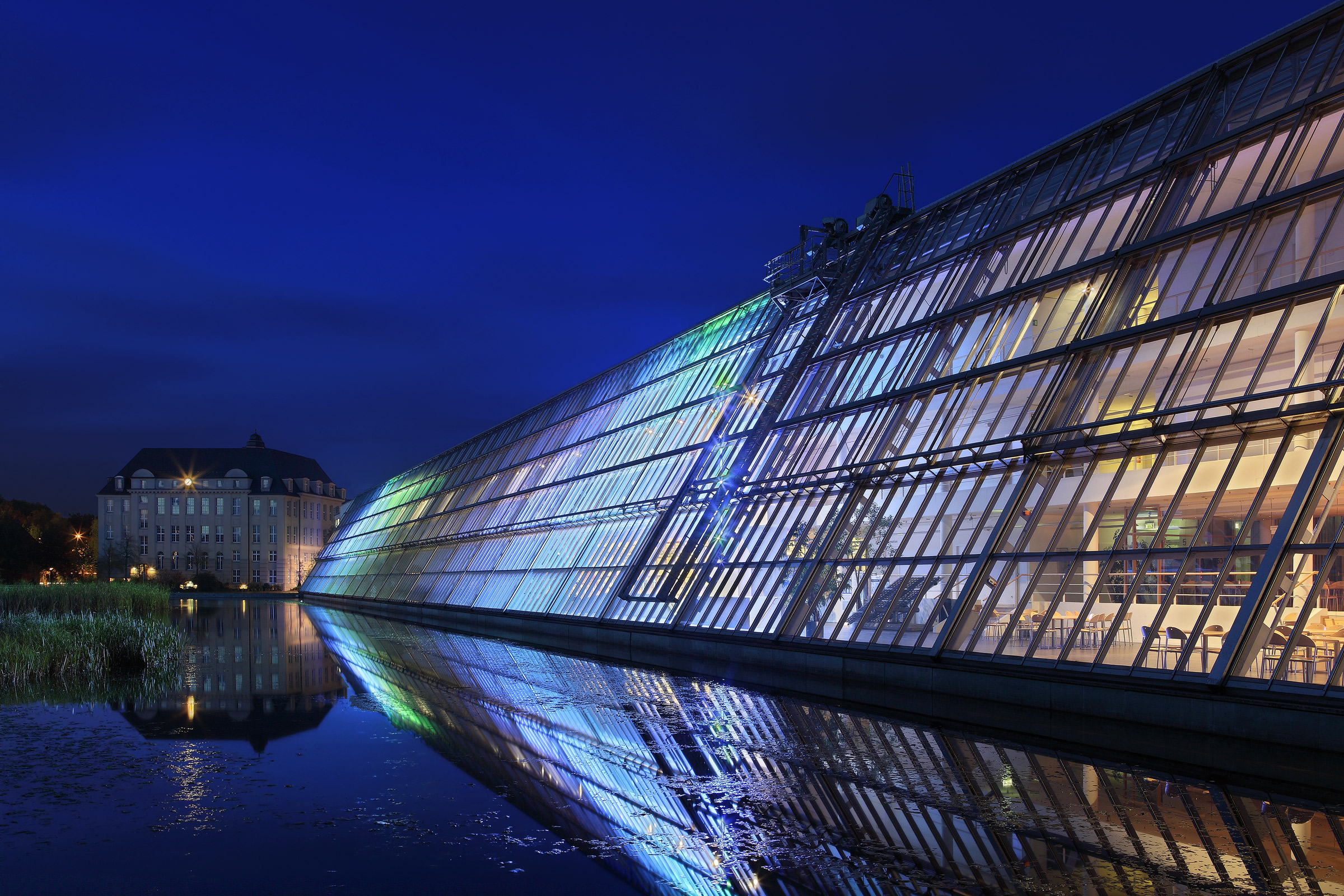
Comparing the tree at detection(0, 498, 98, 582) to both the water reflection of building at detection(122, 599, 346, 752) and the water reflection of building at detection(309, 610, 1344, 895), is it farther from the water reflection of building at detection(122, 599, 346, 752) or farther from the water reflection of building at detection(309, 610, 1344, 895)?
the water reflection of building at detection(309, 610, 1344, 895)

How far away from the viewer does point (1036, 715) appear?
1412 cm

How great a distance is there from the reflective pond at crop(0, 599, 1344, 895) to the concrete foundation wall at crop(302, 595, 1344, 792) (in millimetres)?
1161

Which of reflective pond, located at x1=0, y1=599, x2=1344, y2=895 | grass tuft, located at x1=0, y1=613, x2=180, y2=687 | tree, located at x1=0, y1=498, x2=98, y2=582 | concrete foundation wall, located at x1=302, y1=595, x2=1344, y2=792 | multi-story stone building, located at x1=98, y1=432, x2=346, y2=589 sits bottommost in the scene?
tree, located at x1=0, y1=498, x2=98, y2=582

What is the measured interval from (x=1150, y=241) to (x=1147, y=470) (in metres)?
5.16

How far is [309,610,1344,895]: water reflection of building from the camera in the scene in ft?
23.8

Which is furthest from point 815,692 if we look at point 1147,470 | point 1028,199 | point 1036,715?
point 1028,199

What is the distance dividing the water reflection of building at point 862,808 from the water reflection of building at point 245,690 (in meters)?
2.40

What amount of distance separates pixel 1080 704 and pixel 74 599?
37.7 metres

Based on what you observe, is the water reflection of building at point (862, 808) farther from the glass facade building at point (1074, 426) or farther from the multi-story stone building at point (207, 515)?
→ the multi-story stone building at point (207, 515)

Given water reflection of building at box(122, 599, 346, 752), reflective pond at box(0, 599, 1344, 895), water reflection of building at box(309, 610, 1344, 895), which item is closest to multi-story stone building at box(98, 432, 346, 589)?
water reflection of building at box(122, 599, 346, 752)

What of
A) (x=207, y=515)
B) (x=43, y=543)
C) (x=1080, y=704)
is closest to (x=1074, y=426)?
(x=1080, y=704)

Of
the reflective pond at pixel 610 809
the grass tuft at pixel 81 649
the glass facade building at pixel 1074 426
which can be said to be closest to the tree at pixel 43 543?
the grass tuft at pixel 81 649

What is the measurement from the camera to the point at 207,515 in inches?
4963

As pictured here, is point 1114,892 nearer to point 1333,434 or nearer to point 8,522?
point 1333,434
